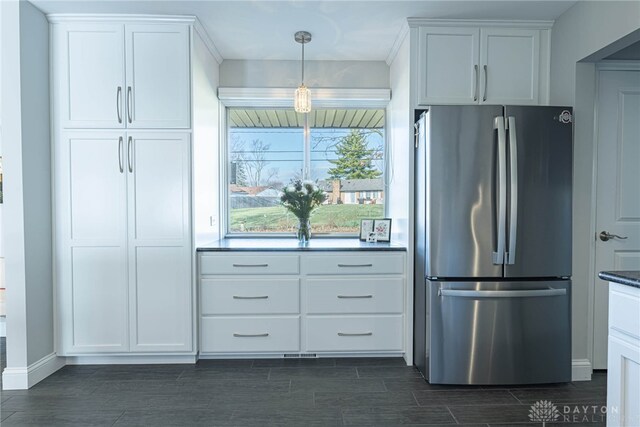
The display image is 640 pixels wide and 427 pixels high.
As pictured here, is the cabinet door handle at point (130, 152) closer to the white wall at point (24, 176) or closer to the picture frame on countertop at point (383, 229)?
the white wall at point (24, 176)

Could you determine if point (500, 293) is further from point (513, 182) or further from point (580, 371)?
point (580, 371)

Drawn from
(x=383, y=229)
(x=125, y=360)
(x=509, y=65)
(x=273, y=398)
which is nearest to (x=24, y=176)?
(x=125, y=360)

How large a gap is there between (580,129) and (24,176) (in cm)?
366

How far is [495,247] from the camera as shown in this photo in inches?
96.1

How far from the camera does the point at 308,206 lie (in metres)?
3.27

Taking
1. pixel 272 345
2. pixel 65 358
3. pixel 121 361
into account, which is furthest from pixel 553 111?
Result: pixel 65 358

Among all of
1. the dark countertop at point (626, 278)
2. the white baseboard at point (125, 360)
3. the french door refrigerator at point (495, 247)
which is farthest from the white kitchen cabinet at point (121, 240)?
the dark countertop at point (626, 278)

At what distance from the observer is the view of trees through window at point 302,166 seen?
379 centimetres

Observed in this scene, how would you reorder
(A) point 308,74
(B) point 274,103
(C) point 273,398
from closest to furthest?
(C) point 273,398
(A) point 308,74
(B) point 274,103

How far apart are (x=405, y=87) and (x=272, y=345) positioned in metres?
2.19

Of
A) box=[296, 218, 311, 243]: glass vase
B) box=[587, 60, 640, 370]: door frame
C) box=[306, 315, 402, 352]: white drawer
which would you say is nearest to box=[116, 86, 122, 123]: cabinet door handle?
box=[296, 218, 311, 243]: glass vase

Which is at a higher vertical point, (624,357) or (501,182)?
(501,182)

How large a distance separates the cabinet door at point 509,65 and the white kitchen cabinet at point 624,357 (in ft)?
5.64

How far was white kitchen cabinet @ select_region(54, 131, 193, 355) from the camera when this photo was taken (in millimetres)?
2742
